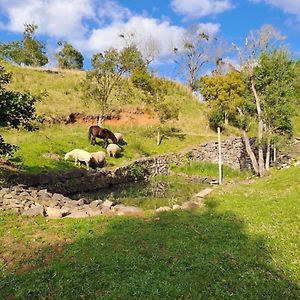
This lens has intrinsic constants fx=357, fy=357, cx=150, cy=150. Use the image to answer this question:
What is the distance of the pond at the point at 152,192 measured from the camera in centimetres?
2489

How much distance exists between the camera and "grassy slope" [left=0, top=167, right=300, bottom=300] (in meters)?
10.2

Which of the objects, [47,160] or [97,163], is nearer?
[47,160]

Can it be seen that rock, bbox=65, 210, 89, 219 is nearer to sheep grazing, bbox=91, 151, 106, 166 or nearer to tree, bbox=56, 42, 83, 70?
sheep grazing, bbox=91, 151, 106, 166

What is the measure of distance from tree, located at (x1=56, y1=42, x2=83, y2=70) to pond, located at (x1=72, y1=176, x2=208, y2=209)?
2433 inches

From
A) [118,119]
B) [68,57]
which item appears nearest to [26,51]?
[68,57]

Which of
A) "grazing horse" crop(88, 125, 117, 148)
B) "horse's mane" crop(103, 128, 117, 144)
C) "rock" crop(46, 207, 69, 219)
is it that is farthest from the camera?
"horse's mane" crop(103, 128, 117, 144)

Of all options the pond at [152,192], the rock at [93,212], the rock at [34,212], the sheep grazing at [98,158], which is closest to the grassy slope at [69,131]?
the sheep grazing at [98,158]

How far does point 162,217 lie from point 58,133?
85.9 feet

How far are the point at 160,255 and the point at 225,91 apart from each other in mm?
25505

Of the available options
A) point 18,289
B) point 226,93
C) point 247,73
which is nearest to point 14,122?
point 18,289

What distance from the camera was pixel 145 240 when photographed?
1341cm

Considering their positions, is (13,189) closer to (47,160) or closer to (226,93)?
(47,160)

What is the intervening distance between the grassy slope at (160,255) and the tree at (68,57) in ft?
260

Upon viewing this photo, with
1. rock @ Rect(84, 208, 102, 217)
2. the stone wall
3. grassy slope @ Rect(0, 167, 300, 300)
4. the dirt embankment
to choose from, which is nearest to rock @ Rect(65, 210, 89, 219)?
rock @ Rect(84, 208, 102, 217)
